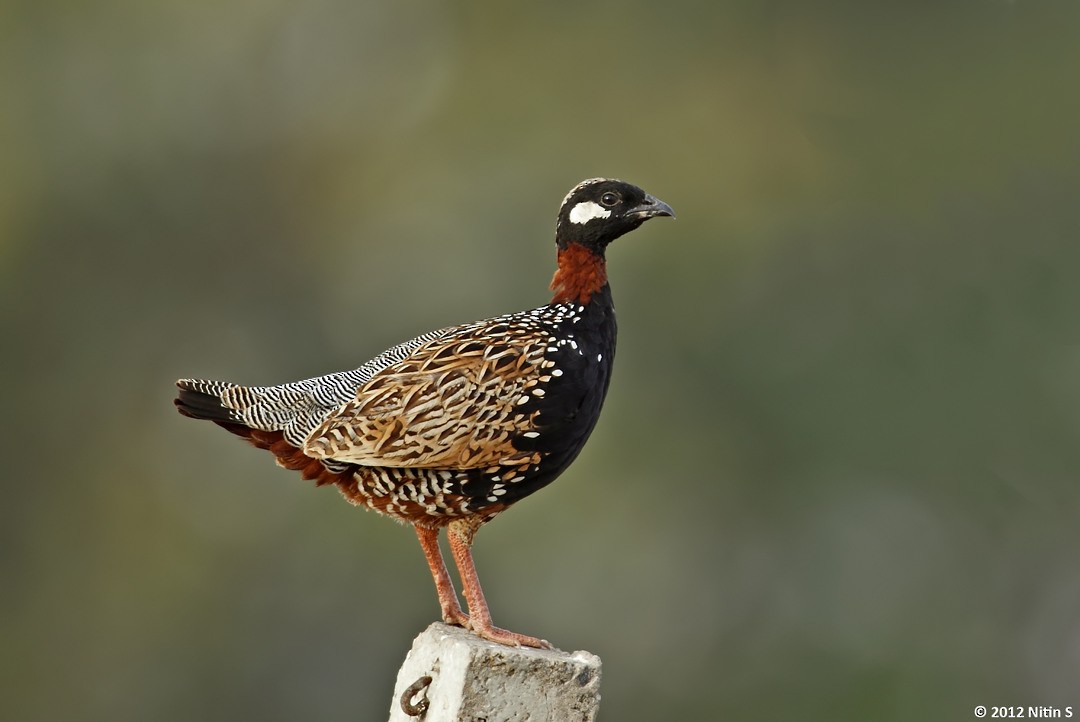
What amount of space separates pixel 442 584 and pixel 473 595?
0.85 ft

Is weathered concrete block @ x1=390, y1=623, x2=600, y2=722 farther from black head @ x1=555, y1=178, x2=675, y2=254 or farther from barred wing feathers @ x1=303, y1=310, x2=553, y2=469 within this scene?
black head @ x1=555, y1=178, x2=675, y2=254

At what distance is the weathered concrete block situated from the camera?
19.6 feet

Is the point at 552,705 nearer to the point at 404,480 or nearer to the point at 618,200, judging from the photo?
the point at 404,480

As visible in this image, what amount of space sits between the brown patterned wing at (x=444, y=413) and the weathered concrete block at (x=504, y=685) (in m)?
0.74

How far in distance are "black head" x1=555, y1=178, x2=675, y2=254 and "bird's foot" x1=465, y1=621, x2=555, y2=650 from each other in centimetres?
164

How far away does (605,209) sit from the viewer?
659 cm

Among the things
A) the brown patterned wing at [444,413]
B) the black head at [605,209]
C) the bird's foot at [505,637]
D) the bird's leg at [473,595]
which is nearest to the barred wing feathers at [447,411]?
the brown patterned wing at [444,413]

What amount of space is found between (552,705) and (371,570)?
12299 mm

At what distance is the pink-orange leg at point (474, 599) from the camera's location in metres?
6.25

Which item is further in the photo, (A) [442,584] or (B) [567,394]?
(A) [442,584]

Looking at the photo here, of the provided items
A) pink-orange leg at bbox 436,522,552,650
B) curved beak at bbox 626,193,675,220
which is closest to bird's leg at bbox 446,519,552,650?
pink-orange leg at bbox 436,522,552,650

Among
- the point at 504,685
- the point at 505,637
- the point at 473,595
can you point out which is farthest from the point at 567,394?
the point at 504,685

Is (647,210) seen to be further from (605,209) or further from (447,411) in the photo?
(447,411)

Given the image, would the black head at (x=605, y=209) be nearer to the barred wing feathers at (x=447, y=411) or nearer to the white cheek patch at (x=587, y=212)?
the white cheek patch at (x=587, y=212)
